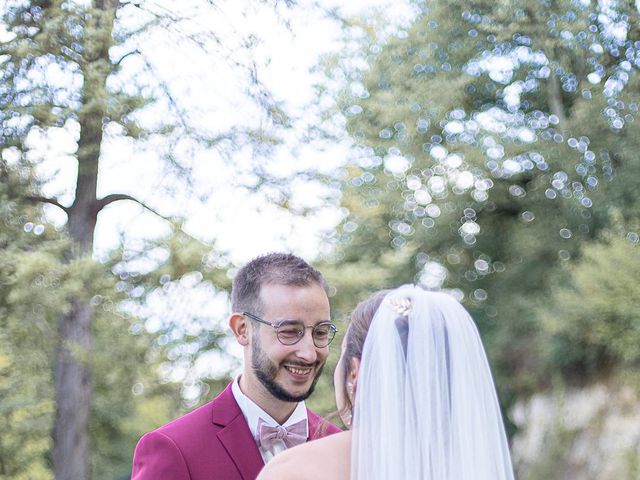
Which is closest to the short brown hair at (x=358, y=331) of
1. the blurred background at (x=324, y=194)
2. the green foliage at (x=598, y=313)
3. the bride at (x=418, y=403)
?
the bride at (x=418, y=403)

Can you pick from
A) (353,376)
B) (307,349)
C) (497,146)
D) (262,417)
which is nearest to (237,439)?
(262,417)

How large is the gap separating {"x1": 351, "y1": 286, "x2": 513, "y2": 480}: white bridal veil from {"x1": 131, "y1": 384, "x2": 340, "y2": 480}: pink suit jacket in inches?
17.0

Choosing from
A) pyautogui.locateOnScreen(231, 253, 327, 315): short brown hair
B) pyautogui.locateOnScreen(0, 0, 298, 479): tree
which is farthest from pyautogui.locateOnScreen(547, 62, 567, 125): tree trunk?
pyautogui.locateOnScreen(231, 253, 327, 315): short brown hair

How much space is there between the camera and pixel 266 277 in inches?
114

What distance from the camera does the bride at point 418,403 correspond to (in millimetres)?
2182

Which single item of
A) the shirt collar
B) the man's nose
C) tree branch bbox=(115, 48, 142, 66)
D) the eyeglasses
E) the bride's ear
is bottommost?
the shirt collar

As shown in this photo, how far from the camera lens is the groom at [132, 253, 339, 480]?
270 cm

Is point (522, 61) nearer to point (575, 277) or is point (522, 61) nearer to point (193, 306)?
point (575, 277)

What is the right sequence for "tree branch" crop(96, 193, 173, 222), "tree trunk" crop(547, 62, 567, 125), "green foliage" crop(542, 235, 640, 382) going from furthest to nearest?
"tree trunk" crop(547, 62, 567, 125), "green foliage" crop(542, 235, 640, 382), "tree branch" crop(96, 193, 173, 222)

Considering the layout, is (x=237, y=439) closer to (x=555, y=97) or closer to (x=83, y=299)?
(x=83, y=299)

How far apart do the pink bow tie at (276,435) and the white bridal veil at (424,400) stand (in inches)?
23.3

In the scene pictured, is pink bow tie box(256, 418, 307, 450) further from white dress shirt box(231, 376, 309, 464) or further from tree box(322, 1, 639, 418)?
tree box(322, 1, 639, 418)

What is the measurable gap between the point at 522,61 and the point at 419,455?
48.2 ft

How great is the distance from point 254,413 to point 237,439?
0.33 ft
